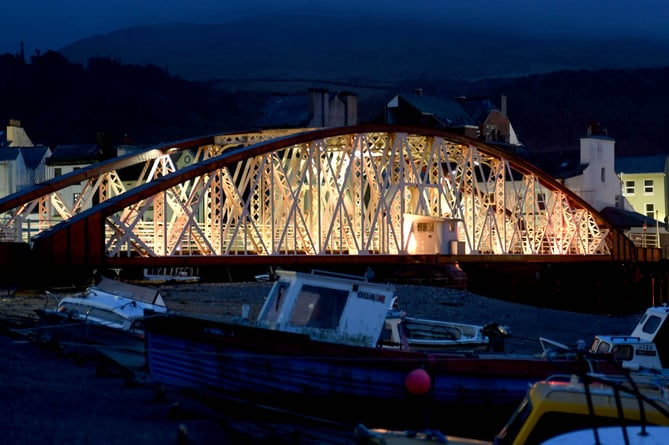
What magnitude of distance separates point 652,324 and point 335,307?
810 cm

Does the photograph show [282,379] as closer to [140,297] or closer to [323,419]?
[323,419]

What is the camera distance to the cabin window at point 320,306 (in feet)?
82.8

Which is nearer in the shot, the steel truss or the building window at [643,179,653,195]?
the steel truss

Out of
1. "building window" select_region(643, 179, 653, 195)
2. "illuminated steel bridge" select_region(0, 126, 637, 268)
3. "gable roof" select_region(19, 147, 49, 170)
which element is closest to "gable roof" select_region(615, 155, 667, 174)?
"building window" select_region(643, 179, 653, 195)

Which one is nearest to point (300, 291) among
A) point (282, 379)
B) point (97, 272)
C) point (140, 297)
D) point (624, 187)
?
point (282, 379)

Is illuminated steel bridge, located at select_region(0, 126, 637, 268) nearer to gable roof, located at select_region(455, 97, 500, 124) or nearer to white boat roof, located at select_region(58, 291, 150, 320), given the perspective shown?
white boat roof, located at select_region(58, 291, 150, 320)

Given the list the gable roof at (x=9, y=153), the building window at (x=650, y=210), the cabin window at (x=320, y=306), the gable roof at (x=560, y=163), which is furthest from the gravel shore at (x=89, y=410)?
the building window at (x=650, y=210)

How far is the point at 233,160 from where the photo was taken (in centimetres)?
5791

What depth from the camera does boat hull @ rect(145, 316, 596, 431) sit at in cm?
2395

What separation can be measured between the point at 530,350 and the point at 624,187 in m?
78.1

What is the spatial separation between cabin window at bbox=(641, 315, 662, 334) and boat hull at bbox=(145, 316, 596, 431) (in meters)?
4.67

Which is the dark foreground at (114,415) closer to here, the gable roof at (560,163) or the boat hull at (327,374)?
the boat hull at (327,374)

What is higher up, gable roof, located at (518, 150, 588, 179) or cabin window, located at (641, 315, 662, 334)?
gable roof, located at (518, 150, 588, 179)

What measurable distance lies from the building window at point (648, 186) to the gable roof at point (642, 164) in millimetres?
977
